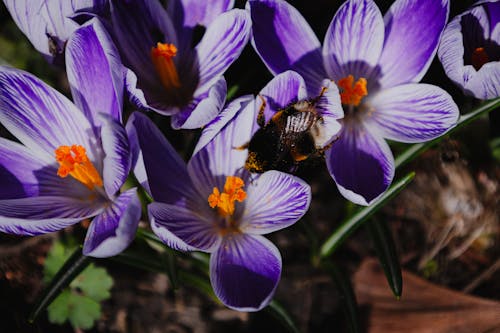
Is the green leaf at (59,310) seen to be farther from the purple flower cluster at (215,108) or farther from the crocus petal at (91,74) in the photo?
the crocus petal at (91,74)

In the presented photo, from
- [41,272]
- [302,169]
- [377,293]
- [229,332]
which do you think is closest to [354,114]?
[302,169]

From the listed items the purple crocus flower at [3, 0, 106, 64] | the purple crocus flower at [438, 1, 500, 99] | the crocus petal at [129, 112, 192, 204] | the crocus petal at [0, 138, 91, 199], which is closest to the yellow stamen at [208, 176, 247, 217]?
the crocus petal at [129, 112, 192, 204]

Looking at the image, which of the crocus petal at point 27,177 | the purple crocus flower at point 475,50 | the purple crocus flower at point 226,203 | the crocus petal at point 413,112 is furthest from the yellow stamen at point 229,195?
the purple crocus flower at point 475,50

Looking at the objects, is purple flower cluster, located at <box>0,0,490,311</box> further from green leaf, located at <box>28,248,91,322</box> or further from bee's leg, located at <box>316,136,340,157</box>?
green leaf, located at <box>28,248,91,322</box>

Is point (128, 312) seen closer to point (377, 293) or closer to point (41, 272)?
point (41, 272)

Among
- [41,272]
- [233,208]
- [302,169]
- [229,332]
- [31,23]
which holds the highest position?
[31,23]

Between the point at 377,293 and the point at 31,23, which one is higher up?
the point at 31,23

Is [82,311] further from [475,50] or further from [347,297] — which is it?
[475,50]
